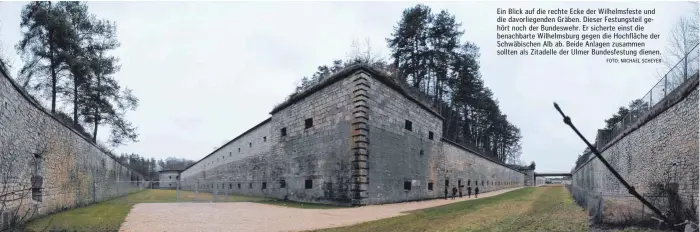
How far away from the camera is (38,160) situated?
32.7 ft

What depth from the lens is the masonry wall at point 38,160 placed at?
7.82 m

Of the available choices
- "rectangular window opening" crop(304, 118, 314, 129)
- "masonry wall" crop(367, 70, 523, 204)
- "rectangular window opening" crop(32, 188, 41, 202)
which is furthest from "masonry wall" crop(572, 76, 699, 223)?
"rectangular window opening" crop(32, 188, 41, 202)

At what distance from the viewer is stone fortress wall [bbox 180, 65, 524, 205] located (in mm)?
13992

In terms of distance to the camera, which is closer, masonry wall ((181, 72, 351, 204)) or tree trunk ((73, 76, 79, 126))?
masonry wall ((181, 72, 351, 204))

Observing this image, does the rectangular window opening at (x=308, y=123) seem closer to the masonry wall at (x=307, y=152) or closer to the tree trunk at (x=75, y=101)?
the masonry wall at (x=307, y=152)

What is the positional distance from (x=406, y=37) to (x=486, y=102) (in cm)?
1897

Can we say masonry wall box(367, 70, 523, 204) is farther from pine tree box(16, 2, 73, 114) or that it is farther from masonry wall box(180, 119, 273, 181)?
pine tree box(16, 2, 73, 114)

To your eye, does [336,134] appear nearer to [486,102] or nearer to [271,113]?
[271,113]

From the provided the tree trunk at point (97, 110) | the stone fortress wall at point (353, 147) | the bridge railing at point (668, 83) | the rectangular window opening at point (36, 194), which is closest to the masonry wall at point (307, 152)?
the stone fortress wall at point (353, 147)

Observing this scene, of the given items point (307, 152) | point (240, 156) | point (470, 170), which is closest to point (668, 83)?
point (307, 152)

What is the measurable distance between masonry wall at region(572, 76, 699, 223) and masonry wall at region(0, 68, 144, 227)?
10.6 m

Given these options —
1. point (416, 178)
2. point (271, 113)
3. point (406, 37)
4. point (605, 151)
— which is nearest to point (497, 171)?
point (406, 37)

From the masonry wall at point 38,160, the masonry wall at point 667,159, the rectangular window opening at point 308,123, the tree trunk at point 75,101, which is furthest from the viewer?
the tree trunk at point 75,101

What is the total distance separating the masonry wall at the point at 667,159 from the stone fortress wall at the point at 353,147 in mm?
7603
